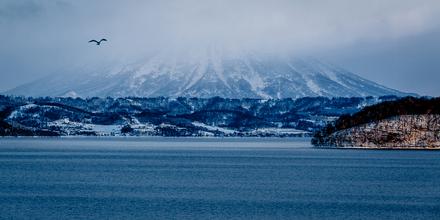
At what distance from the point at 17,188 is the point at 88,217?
30023mm

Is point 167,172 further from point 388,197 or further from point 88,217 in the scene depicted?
point 88,217

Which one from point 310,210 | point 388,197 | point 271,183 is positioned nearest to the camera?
point 310,210

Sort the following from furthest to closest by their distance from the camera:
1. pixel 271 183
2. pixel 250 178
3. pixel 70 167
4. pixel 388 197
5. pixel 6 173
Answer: pixel 70 167, pixel 6 173, pixel 250 178, pixel 271 183, pixel 388 197

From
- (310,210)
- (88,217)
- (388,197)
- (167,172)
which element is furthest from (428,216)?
(167,172)

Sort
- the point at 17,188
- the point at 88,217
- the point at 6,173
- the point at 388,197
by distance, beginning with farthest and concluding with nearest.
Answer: the point at 6,173 → the point at 17,188 → the point at 388,197 → the point at 88,217

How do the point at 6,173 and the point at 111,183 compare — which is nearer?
the point at 111,183

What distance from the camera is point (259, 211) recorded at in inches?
2859

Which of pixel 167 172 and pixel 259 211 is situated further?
pixel 167 172

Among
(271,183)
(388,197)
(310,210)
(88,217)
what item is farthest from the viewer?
(271,183)

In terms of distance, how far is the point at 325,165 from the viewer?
146250mm

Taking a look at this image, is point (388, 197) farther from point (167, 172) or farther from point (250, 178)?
point (167, 172)

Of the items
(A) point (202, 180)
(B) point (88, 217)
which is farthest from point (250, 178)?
(B) point (88, 217)

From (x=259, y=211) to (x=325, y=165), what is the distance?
246 feet

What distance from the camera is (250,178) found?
4422 inches
